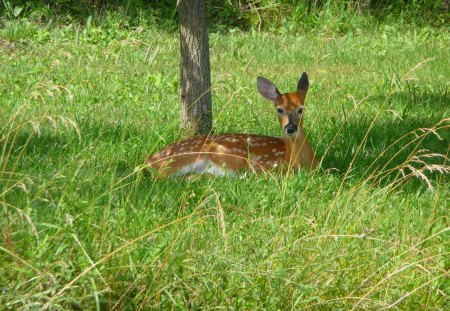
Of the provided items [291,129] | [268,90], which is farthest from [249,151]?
[268,90]

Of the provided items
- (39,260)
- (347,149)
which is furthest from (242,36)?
(39,260)

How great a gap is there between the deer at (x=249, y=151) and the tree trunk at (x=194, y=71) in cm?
60

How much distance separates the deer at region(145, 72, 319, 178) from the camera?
716 centimetres

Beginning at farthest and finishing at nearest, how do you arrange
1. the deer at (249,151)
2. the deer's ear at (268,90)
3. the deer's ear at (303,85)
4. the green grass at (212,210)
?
the deer's ear at (303,85)
the deer's ear at (268,90)
the deer at (249,151)
the green grass at (212,210)

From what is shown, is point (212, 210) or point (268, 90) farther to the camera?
point (268, 90)

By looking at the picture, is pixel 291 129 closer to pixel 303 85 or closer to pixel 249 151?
pixel 249 151

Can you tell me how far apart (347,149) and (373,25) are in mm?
7352

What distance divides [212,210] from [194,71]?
→ 2441 mm

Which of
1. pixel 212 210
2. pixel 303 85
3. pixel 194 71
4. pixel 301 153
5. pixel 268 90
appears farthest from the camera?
pixel 194 71

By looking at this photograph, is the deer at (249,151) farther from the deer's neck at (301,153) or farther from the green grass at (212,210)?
the green grass at (212,210)

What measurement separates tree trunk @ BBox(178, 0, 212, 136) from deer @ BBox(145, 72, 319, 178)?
602mm

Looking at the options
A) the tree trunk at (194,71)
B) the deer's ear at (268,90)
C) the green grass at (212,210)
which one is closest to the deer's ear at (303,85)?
the deer's ear at (268,90)

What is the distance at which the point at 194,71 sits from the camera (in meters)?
8.05

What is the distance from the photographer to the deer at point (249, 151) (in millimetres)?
7156
